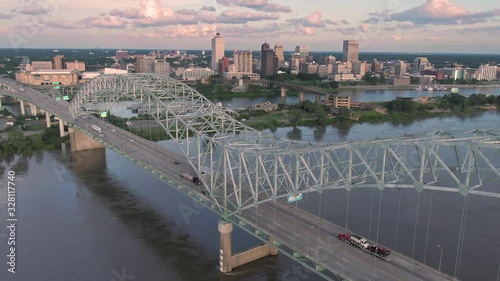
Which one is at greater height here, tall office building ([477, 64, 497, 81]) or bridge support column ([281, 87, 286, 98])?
tall office building ([477, 64, 497, 81])

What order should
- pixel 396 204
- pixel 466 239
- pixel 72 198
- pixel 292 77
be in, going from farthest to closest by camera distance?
1. pixel 292 77
2. pixel 72 198
3. pixel 396 204
4. pixel 466 239

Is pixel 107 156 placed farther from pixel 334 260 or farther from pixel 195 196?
pixel 334 260

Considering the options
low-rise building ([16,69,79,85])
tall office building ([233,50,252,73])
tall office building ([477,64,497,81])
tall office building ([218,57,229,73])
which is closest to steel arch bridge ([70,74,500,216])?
low-rise building ([16,69,79,85])

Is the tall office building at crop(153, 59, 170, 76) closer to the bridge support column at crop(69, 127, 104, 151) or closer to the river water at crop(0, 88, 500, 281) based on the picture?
the bridge support column at crop(69, 127, 104, 151)

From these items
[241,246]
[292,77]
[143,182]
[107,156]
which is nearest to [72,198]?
[143,182]

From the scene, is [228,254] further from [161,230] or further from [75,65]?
[75,65]

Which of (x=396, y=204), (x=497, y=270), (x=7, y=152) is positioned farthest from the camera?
(x=7, y=152)

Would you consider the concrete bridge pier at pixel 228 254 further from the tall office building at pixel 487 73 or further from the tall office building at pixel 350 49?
the tall office building at pixel 350 49
